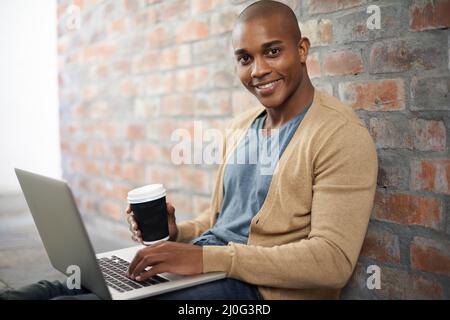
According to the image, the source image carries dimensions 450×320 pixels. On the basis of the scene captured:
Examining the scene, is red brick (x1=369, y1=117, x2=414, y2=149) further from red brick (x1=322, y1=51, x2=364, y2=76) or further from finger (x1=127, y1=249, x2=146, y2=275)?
finger (x1=127, y1=249, x2=146, y2=275)

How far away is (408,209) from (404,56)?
38 centimetres

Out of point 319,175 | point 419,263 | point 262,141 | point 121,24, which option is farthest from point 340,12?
point 121,24

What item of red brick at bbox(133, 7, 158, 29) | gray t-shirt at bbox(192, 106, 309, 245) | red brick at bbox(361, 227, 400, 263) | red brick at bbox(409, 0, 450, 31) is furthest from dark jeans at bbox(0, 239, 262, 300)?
red brick at bbox(133, 7, 158, 29)

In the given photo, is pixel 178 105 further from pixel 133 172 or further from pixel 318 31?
pixel 318 31

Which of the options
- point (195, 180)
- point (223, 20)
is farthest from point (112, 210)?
point (223, 20)

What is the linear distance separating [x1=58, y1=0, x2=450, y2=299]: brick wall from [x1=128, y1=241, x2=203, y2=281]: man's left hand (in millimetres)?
543

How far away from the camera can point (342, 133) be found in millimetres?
1148

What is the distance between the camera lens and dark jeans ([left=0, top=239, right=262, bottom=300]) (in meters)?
1.08

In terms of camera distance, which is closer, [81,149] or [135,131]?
[135,131]

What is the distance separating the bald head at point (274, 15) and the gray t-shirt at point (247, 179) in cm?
20

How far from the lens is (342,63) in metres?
1.45

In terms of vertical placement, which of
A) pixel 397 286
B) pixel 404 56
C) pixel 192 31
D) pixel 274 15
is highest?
pixel 192 31

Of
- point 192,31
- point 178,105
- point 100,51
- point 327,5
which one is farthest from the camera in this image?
point 100,51

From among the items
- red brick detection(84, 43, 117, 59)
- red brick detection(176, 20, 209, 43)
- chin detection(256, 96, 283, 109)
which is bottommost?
chin detection(256, 96, 283, 109)
